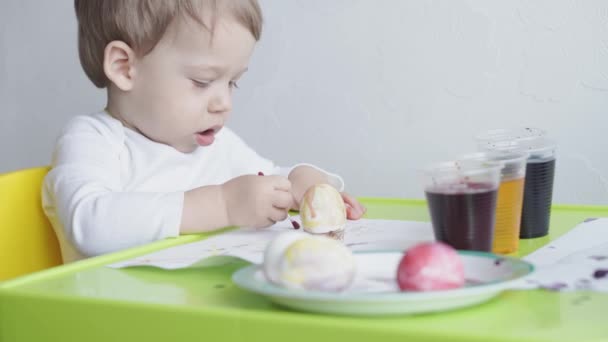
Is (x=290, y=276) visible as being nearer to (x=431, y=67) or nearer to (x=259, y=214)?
(x=259, y=214)

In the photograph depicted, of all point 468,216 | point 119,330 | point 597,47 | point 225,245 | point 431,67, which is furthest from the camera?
point 431,67

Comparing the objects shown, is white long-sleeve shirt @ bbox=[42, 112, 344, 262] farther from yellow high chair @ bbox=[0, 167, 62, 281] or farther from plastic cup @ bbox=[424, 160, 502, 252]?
plastic cup @ bbox=[424, 160, 502, 252]

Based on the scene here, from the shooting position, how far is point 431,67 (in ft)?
6.57

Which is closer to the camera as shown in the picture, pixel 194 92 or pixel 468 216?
pixel 468 216

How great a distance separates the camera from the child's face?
1.36m

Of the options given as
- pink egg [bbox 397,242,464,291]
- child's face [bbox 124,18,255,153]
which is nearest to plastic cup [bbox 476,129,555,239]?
pink egg [bbox 397,242,464,291]

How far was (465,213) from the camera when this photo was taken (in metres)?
0.87

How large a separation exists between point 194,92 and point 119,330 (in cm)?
71

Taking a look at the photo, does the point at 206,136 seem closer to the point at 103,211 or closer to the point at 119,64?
the point at 119,64

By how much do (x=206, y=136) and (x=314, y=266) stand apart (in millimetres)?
827

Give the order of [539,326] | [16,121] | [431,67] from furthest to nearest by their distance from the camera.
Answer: [16,121] < [431,67] < [539,326]

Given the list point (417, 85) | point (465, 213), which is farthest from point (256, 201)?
point (417, 85)

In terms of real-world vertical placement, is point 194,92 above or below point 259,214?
above

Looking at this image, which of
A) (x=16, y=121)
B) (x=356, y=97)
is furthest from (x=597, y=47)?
(x=16, y=121)
